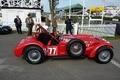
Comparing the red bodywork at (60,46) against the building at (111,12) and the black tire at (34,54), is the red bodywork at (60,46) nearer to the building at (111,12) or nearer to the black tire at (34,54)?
the black tire at (34,54)

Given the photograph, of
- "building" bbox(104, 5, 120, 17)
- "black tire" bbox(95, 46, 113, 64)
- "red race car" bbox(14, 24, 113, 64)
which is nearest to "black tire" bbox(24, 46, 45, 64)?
"red race car" bbox(14, 24, 113, 64)

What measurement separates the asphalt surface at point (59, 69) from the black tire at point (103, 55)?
173mm

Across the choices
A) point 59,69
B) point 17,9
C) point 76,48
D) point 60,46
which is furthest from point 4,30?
point 17,9

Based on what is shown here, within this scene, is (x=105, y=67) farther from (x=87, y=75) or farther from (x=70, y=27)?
(x=70, y=27)

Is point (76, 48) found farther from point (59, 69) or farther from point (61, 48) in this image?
point (59, 69)

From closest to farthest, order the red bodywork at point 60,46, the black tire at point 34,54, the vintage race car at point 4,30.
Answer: the black tire at point 34,54
the red bodywork at point 60,46
the vintage race car at point 4,30

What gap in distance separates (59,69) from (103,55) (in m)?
1.76

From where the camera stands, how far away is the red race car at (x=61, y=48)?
6.79 m

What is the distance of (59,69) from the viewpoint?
6.27 m

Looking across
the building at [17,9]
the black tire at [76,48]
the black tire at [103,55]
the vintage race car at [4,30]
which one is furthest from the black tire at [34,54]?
the building at [17,9]

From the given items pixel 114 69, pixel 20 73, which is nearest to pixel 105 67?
pixel 114 69

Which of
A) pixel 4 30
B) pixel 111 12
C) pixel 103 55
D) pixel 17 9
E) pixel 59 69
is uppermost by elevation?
pixel 111 12

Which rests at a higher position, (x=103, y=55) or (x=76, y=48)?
(x=76, y=48)

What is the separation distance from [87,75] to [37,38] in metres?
2.48
